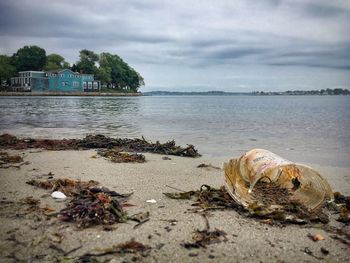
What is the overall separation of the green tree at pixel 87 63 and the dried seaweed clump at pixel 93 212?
414 feet

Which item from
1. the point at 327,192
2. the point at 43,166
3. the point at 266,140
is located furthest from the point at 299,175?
the point at 266,140

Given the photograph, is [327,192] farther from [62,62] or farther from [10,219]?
[62,62]

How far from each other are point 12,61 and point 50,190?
441ft

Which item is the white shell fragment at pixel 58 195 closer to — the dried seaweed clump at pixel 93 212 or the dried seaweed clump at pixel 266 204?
the dried seaweed clump at pixel 93 212

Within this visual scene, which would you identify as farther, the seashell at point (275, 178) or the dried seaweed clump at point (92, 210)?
the seashell at point (275, 178)

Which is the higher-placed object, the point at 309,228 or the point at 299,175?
the point at 299,175

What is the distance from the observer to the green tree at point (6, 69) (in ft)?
362

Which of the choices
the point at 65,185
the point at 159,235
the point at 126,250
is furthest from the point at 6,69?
the point at 126,250

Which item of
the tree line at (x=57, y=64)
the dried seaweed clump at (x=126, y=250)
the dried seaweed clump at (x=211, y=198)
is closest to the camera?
the dried seaweed clump at (x=126, y=250)

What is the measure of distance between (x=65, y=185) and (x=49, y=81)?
371 ft

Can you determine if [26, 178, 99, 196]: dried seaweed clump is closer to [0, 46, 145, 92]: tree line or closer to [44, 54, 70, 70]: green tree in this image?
[0, 46, 145, 92]: tree line

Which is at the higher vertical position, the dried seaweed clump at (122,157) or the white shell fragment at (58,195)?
the white shell fragment at (58,195)

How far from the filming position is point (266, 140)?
15.2 m

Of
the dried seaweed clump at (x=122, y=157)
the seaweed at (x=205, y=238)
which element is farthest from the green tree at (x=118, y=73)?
the seaweed at (x=205, y=238)
